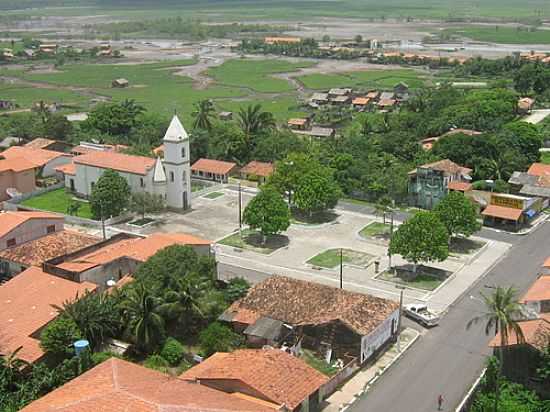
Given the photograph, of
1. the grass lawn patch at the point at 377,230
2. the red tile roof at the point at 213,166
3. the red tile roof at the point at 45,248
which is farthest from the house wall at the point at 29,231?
the red tile roof at the point at 213,166

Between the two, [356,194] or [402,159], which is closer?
[356,194]

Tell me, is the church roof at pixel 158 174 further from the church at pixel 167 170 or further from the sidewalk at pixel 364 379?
the sidewalk at pixel 364 379

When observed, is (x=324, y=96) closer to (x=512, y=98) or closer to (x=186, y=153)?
(x=512, y=98)

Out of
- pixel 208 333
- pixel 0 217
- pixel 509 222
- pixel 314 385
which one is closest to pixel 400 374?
pixel 314 385

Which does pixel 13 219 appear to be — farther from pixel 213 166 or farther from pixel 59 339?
pixel 213 166

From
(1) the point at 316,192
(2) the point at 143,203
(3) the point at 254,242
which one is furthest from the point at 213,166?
(3) the point at 254,242

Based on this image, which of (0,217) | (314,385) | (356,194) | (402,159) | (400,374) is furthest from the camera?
(402,159)
